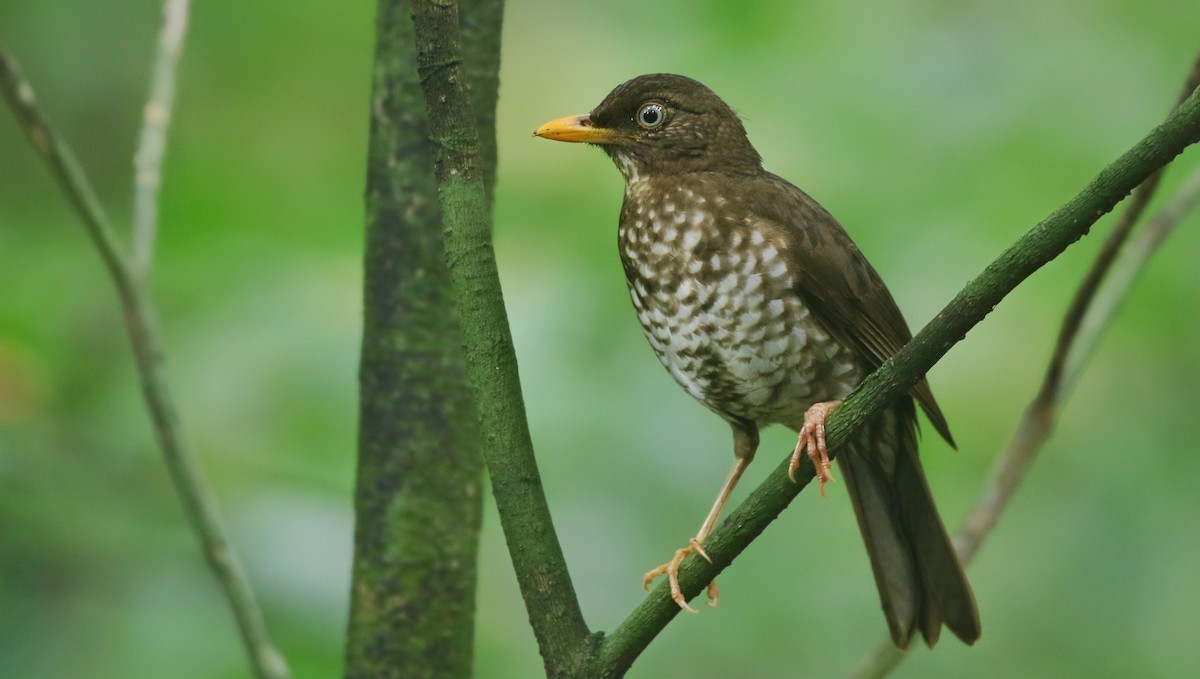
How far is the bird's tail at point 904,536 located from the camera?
3.53 metres

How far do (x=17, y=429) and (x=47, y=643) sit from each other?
2.00 feet

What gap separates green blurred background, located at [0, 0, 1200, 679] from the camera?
12.4ft

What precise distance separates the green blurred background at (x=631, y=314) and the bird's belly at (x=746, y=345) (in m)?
0.61

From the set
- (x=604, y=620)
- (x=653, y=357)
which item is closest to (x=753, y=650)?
(x=604, y=620)

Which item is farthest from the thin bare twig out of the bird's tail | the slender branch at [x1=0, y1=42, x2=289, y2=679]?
the slender branch at [x1=0, y1=42, x2=289, y2=679]

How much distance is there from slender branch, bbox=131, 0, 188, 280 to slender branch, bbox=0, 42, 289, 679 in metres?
0.06

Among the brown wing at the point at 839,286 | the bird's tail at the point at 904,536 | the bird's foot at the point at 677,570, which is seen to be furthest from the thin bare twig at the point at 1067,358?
the bird's foot at the point at 677,570

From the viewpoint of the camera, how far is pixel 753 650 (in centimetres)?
438

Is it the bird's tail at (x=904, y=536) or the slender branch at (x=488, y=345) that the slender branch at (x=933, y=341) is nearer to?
the slender branch at (x=488, y=345)

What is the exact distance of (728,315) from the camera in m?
3.36

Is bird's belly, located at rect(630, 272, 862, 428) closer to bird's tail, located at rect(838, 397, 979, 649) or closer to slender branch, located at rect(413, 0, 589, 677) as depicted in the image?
bird's tail, located at rect(838, 397, 979, 649)

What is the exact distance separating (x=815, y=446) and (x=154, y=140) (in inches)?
72.3

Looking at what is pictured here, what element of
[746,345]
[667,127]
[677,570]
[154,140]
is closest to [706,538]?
[677,570]

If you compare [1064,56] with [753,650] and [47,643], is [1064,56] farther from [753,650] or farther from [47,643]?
[47,643]
